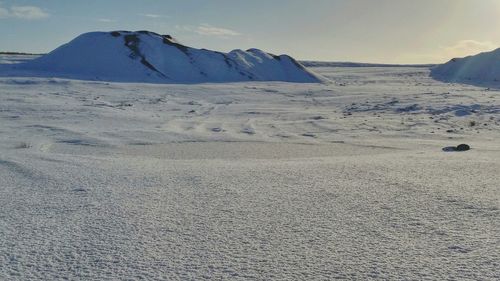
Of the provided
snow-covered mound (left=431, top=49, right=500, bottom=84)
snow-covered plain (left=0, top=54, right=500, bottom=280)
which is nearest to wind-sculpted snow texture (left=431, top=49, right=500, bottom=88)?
snow-covered mound (left=431, top=49, right=500, bottom=84)

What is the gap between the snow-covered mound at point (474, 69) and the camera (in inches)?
1016

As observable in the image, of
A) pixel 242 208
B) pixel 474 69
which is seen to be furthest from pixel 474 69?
pixel 242 208

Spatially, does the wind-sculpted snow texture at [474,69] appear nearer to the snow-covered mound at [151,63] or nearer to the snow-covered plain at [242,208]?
the snow-covered mound at [151,63]

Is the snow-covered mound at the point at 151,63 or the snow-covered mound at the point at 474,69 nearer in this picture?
the snow-covered mound at the point at 151,63

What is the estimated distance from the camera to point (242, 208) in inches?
112

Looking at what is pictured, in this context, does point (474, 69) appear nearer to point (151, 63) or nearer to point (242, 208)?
point (151, 63)

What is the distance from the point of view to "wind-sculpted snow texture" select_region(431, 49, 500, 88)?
25812 millimetres

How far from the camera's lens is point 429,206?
2834mm

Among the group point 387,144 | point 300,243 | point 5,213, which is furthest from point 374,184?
point 387,144

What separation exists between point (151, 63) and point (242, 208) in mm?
18869

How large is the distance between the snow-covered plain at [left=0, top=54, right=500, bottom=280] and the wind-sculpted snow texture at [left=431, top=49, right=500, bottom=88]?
21.2m

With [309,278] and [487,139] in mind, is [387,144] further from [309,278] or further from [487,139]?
[309,278]

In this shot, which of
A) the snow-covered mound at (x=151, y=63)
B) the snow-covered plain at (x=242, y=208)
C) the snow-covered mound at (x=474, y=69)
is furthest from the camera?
the snow-covered mound at (x=474, y=69)

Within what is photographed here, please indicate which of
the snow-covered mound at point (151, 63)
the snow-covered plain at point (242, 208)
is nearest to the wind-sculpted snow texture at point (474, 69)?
the snow-covered mound at point (151, 63)
